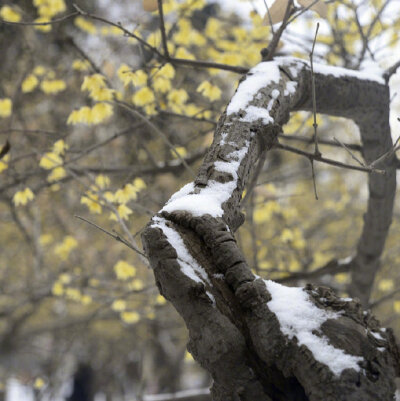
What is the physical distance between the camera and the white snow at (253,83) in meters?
1.73

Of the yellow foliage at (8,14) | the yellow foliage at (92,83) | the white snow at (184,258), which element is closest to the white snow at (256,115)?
the white snow at (184,258)

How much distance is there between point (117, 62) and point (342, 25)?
298 centimetres

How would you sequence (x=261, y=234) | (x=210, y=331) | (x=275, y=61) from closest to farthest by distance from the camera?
(x=210, y=331)
(x=275, y=61)
(x=261, y=234)

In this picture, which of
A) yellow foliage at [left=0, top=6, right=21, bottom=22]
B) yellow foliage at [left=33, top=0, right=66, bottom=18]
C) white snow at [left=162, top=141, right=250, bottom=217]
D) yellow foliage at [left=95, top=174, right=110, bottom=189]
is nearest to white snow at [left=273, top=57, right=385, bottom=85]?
white snow at [left=162, top=141, right=250, bottom=217]

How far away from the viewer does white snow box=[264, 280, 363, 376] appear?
3.65ft

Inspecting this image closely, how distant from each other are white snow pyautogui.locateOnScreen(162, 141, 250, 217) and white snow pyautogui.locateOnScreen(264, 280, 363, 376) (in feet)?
0.94

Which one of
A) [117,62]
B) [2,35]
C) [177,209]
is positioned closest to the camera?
[177,209]

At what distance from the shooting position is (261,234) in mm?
6621

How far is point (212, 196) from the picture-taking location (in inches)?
56.4

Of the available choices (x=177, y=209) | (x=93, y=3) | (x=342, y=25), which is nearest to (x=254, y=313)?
(x=177, y=209)

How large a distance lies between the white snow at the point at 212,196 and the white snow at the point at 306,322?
0.94 feet

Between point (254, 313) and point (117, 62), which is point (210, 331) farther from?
point (117, 62)

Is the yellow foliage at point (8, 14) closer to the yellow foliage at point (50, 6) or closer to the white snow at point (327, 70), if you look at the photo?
the yellow foliage at point (50, 6)

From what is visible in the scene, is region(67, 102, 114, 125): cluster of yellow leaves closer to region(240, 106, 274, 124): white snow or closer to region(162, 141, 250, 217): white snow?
region(240, 106, 274, 124): white snow
